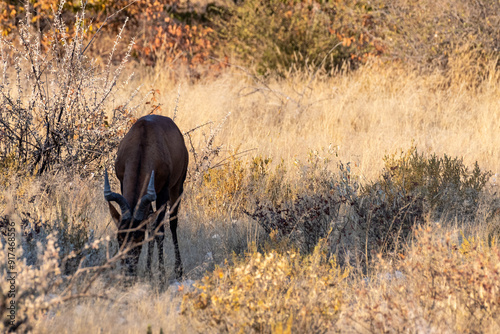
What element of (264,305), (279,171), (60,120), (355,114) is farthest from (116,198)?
(355,114)

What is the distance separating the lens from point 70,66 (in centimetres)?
734

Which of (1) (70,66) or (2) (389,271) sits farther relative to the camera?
(1) (70,66)

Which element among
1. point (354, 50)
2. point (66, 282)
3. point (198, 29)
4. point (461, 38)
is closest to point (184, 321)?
point (66, 282)

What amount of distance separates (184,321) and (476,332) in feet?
6.18

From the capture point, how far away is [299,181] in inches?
304

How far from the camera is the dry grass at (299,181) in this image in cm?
397

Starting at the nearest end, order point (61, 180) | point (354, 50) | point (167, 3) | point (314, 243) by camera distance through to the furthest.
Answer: point (314, 243), point (61, 180), point (354, 50), point (167, 3)

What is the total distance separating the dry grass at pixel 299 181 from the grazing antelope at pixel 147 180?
1.04 ft

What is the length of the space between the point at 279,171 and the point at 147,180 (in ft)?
9.26

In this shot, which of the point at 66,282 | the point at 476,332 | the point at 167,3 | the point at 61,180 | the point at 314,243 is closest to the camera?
the point at 476,332

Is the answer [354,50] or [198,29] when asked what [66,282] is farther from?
[198,29]

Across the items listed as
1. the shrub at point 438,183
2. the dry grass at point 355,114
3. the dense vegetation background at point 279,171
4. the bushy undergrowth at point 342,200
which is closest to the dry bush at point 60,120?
the dense vegetation background at point 279,171

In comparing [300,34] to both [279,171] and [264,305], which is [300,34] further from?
[264,305]

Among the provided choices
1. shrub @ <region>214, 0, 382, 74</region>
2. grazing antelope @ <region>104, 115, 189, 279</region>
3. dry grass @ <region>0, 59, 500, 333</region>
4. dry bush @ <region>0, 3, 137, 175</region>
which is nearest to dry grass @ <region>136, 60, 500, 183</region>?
dry grass @ <region>0, 59, 500, 333</region>
